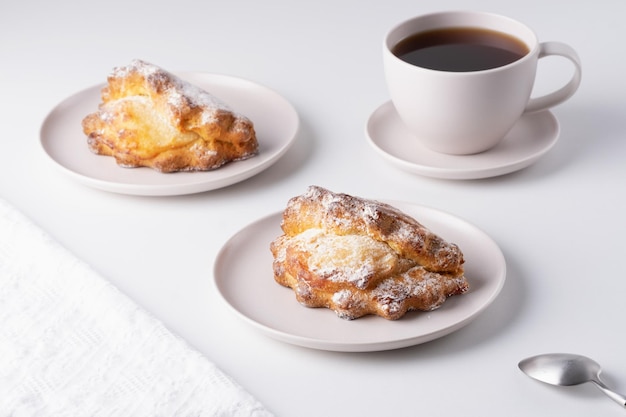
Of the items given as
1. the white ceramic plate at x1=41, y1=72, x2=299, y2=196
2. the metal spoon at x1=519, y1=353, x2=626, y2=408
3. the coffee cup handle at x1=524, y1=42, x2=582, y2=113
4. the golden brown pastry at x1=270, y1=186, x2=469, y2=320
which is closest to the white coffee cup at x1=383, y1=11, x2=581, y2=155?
the coffee cup handle at x1=524, y1=42, x2=582, y2=113

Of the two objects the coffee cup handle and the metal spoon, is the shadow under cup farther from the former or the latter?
the metal spoon

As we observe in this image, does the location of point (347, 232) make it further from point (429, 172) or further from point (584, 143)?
point (584, 143)

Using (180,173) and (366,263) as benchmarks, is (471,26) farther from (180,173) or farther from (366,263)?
(366,263)

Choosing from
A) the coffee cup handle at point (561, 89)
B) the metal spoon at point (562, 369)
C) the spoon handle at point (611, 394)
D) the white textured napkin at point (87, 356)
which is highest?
the coffee cup handle at point (561, 89)

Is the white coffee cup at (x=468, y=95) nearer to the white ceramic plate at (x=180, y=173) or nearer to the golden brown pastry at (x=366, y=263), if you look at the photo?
the white ceramic plate at (x=180, y=173)

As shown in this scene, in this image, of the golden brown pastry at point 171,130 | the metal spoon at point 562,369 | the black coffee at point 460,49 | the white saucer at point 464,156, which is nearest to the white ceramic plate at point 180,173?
the golden brown pastry at point 171,130

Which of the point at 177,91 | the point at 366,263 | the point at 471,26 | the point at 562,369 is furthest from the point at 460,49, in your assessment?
the point at 562,369

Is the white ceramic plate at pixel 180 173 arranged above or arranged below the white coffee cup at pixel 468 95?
below
